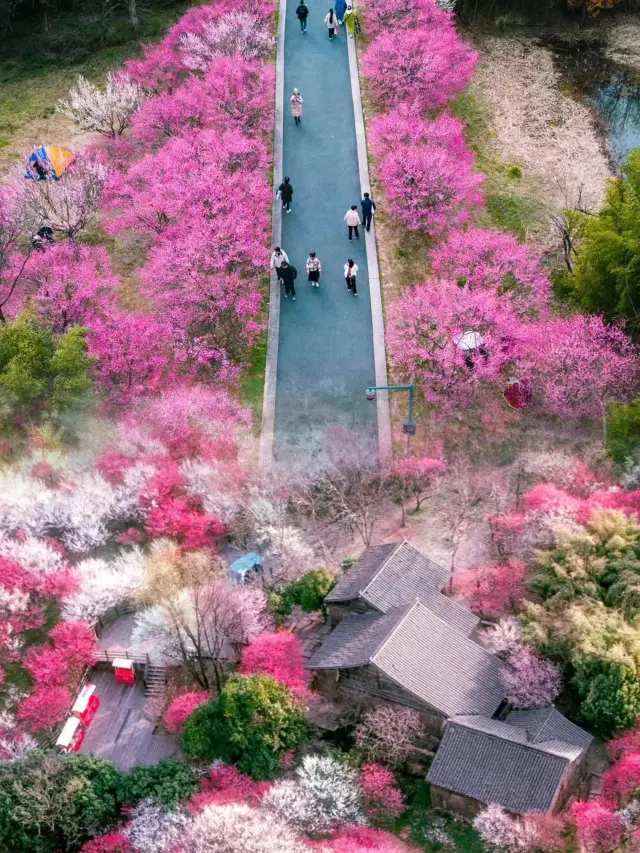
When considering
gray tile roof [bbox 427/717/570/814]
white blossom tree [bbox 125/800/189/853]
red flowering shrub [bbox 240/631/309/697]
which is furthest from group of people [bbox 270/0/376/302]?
white blossom tree [bbox 125/800/189/853]

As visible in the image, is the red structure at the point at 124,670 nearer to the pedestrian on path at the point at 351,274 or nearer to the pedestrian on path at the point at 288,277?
the pedestrian on path at the point at 288,277

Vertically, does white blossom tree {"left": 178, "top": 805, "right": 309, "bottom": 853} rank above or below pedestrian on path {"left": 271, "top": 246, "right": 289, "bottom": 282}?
below

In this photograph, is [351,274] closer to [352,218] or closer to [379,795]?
[352,218]

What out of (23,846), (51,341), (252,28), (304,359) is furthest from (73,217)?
(23,846)

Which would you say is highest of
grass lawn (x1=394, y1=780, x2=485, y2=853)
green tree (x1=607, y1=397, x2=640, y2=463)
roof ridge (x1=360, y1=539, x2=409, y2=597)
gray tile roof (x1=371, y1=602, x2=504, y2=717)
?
green tree (x1=607, y1=397, x2=640, y2=463)

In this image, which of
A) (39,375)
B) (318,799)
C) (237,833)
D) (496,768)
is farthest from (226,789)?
(39,375)

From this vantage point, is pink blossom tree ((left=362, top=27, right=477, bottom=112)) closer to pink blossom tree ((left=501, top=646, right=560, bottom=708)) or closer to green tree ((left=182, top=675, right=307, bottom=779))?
pink blossom tree ((left=501, top=646, right=560, bottom=708))

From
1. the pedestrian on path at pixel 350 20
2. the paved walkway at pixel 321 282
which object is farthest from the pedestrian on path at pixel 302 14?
the pedestrian on path at pixel 350 20
